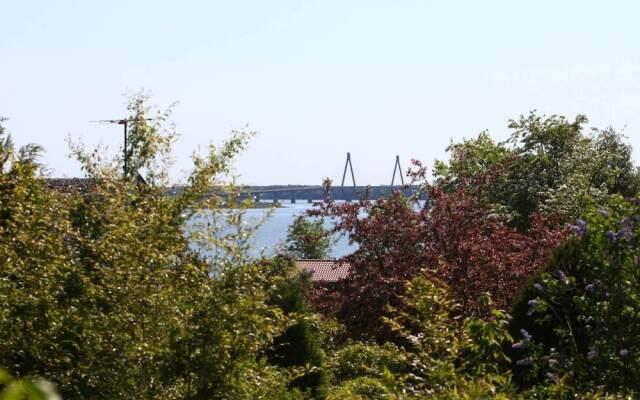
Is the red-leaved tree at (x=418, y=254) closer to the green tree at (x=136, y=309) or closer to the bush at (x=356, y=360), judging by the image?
the bush at (x=356, y=360)

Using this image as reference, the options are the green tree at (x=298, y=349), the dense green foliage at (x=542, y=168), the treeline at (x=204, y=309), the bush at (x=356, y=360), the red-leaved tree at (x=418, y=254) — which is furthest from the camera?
the dense green foliage at (x=542, y=168)

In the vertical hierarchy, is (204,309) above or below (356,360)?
above

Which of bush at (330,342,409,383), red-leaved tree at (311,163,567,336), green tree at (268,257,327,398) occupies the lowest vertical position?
bush at (330,342,409,383)

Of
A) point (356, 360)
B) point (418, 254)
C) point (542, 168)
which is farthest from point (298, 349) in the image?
point (542, 168)

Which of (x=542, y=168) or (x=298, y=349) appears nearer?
(x=298, y=349)

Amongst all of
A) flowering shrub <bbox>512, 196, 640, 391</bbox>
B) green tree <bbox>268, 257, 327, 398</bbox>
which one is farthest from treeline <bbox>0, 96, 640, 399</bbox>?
green tree <bbox>268, 257, 327, 398</bbox>

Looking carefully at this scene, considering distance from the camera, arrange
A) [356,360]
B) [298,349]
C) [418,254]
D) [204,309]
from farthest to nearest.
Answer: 1. [418,254]
2. [356,360]
3. [298,349]
4. [204,309]

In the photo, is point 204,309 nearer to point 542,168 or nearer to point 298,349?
point 298,349

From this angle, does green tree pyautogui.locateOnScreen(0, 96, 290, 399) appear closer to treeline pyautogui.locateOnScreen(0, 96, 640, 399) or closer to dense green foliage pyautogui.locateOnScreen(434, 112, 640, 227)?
treeline pyautogui.locateOnScreen(0, 96, 640, 399)

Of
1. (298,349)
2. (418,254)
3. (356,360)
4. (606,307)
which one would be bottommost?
(356,360)

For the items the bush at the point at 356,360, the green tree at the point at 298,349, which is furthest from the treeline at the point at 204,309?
the bush at the point at 356,360

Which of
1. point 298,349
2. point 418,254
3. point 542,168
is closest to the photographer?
point 298,349

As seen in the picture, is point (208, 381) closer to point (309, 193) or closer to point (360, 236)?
point (360, 236)

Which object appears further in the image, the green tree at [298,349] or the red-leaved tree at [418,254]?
the red-leaved tree at [418,254]
